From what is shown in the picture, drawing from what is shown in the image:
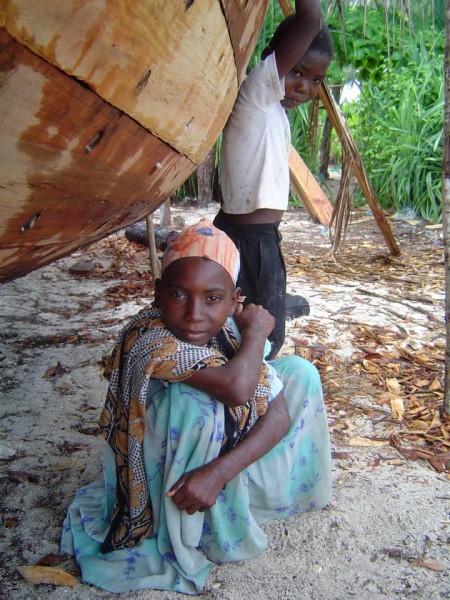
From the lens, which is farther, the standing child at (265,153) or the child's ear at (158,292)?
the standing child at (265,153)

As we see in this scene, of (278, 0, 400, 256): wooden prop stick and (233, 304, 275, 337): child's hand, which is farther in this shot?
(278, 0, 400, 256): wooden prop stick

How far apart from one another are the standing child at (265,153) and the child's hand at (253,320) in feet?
2.72

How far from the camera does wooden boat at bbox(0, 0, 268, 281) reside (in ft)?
2.63

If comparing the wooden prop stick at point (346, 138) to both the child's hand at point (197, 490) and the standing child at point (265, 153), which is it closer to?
the standing child at point (265, 153)

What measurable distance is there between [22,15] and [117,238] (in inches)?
214

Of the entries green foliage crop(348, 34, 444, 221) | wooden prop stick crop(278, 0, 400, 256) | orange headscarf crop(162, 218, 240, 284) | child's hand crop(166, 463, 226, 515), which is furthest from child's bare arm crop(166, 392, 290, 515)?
green foliage crop(348, 34, 444, 221)

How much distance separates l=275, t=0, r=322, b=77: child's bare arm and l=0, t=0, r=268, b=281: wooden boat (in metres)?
0.52

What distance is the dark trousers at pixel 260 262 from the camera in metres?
2.47

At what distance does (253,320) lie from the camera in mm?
1585

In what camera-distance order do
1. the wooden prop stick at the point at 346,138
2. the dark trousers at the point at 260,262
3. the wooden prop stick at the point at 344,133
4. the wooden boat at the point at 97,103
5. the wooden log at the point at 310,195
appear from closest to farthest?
the wooden boat at the point at 97,103 → the dark trousers at the point at 260,262 → the wooden prop stick at the point at 344,133 → the wooden prop stick at the point at 346,138 → the wooden log at the point at 310,195

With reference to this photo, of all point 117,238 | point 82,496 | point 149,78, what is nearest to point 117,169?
point 149,78

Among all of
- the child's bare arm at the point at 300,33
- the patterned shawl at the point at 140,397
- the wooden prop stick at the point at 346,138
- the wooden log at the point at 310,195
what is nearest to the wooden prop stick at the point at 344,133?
the wooden prop stick at the point at 346,138

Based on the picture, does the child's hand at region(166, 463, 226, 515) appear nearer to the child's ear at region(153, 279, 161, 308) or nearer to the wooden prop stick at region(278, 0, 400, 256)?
the child's ear at region(153, 279, 161, 308)

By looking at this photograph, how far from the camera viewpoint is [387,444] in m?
2.19
